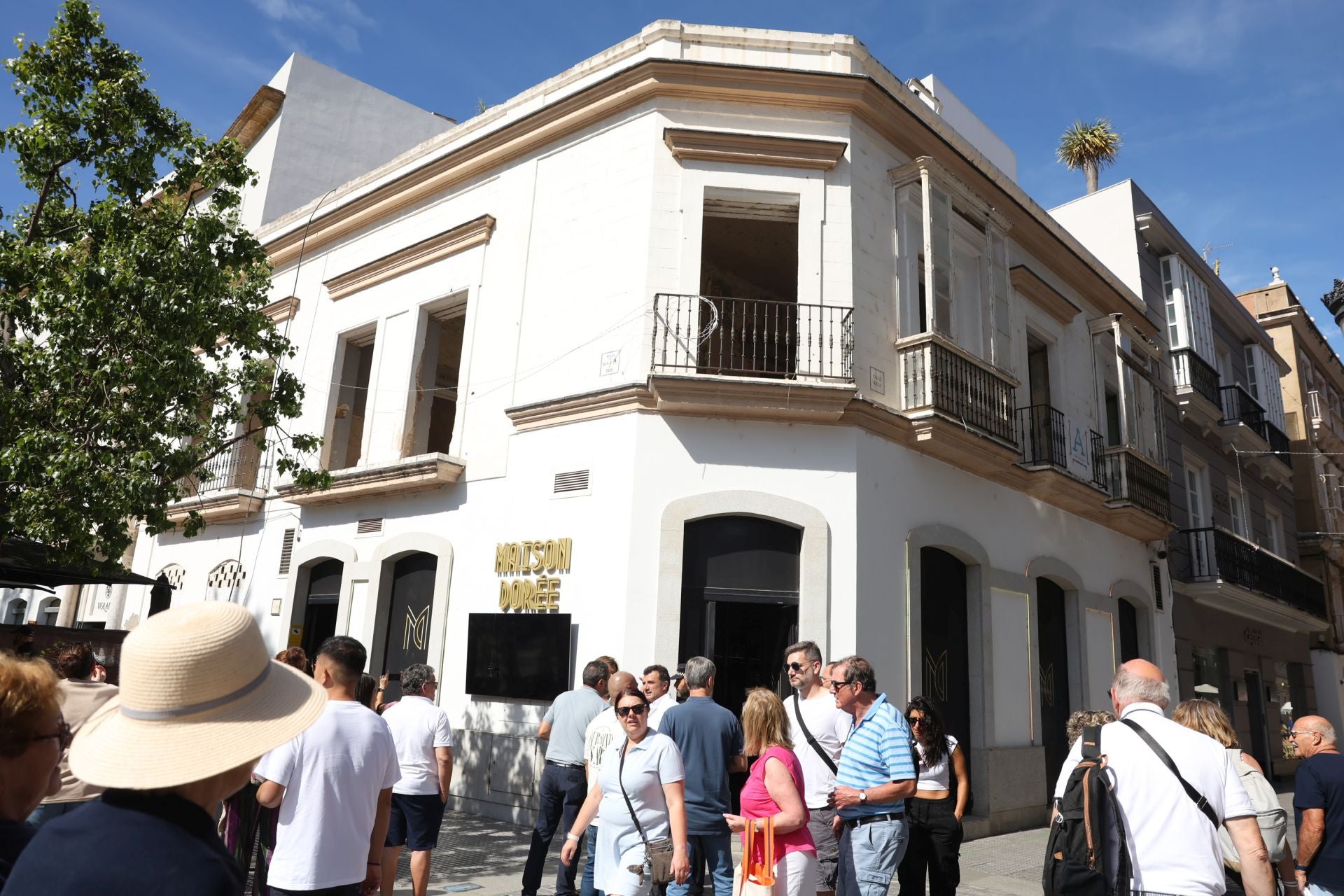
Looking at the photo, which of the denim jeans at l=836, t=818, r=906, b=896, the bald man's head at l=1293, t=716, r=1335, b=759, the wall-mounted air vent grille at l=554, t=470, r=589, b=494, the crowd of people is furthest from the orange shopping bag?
the wall-mounted air vent grille at l=554, t=470, r=589, b=494

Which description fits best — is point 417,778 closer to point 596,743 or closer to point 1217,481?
point 596,743

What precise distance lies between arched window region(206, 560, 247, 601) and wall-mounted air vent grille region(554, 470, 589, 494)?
706 centimetres

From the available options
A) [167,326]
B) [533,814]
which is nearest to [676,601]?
[533,814]

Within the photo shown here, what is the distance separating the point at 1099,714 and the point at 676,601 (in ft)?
14.3

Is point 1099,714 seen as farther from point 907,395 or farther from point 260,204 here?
point 260,204

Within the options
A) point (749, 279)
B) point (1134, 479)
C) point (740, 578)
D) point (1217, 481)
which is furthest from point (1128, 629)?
point (740, 578)

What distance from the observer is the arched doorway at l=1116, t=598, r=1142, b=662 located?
50.2 ft

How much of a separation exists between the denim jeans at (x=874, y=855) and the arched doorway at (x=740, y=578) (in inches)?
177

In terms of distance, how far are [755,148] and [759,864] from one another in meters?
8.62

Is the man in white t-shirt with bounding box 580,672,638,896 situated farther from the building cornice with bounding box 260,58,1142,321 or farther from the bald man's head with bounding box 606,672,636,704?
the building cornice with bounding box 260,58,1142,321

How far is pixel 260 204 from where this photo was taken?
1766cm

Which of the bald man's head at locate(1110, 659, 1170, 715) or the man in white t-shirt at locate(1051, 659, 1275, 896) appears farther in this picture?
the bald man's head at locate(1110, 659, 1170, 715)

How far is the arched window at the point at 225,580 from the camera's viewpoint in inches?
577

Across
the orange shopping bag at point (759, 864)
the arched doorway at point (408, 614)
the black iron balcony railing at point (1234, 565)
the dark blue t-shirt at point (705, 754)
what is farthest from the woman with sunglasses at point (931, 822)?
the black iron balcony railing at point (1234, 565)
